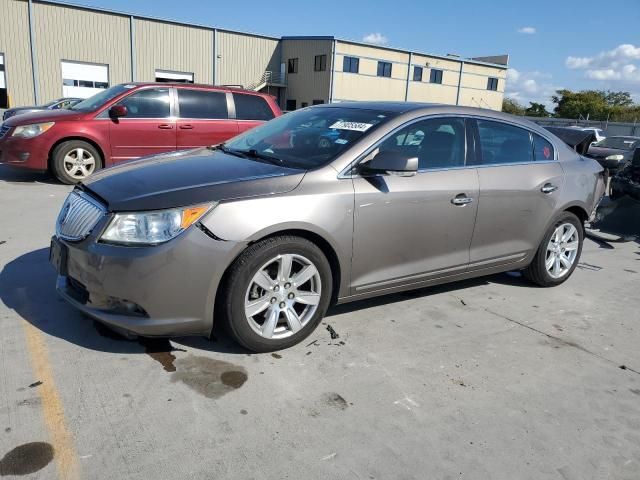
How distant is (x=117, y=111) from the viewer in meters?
8.23

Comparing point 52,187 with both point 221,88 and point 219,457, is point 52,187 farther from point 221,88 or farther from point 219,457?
point 219,457

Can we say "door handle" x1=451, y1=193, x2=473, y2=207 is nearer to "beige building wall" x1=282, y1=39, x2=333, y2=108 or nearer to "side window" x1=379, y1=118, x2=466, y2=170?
"side window" x1=379, y1=118, x2=466, y2=170

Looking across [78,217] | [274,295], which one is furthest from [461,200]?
[78,217]

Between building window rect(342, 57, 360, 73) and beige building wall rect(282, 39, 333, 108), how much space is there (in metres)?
1.60

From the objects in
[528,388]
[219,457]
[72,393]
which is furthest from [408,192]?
[72,393]

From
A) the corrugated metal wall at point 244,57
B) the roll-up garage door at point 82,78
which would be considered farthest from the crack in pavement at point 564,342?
the corrugated metal wall at point 244,57

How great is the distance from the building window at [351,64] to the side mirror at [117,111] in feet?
132

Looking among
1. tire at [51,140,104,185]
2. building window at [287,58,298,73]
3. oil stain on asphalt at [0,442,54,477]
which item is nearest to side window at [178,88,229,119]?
tire at [51,140,104,185]

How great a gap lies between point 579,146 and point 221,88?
5943mm

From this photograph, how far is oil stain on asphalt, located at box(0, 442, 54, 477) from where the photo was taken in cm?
219

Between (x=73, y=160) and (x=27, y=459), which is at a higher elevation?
(x=73, y=160)

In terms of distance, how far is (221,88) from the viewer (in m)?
9.29

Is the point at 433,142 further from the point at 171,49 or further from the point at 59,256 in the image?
Answer: the point at 171,49

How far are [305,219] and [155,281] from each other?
95 cm
